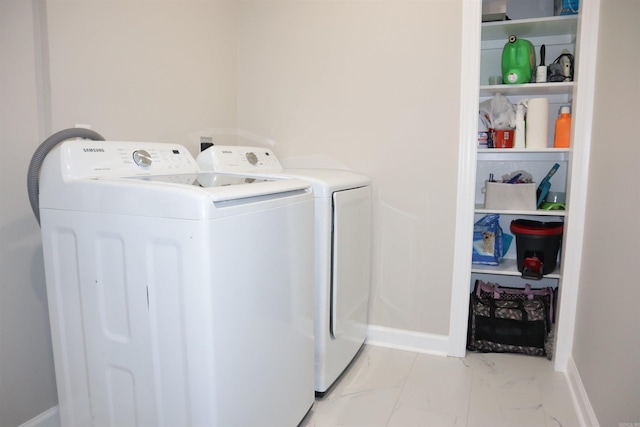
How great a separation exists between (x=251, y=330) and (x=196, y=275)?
296mm

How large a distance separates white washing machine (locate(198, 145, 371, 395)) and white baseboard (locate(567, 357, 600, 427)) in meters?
1.05

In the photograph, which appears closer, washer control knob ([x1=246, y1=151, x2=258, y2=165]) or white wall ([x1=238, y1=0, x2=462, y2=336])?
washer control knob ([x1=246, y1=151, x2=258, y2=165])

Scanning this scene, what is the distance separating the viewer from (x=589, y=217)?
199cm

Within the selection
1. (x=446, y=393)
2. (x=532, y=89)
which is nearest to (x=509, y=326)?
(x=446, y=393)

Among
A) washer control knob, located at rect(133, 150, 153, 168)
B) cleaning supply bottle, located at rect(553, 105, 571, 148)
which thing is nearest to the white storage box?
cleaning supply bottle, located at rect(553, 105, 571, 148)

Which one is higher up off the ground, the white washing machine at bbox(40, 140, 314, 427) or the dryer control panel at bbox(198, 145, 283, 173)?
the dryer control panel at bbox(198, 145, 283, 173)

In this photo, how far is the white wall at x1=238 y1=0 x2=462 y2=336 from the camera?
90.6 inches

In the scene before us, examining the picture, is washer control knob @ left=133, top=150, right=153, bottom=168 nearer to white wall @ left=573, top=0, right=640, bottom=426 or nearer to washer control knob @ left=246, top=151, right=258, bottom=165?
washer control knob @ left=246, top=151, right=258, bottom=165

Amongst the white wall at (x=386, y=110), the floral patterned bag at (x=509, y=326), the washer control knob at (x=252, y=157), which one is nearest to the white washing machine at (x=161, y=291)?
the washer control knob at (x=252, y=157)

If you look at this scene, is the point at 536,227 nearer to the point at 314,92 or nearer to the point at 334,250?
the point at 334,250

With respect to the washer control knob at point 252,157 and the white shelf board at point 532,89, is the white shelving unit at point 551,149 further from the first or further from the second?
the washer control knob at point 252,157

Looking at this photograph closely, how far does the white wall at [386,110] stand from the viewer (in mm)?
2301

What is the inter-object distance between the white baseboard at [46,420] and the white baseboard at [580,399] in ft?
6.81

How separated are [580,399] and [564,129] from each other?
137 cm
